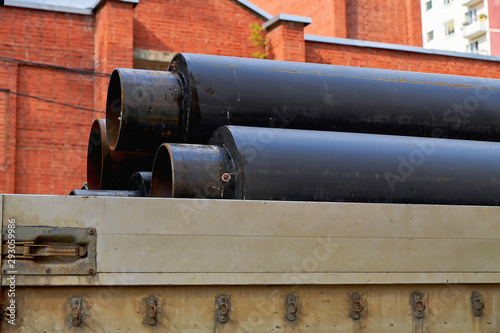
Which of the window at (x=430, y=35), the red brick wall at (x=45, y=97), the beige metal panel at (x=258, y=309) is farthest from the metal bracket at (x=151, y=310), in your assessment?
the window at (x=430, y=35)

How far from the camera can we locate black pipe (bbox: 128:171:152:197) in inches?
199

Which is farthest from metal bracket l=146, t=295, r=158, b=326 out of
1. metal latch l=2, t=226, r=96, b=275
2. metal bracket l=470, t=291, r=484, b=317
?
metal bracket l=470, t=291, r=484, b=317

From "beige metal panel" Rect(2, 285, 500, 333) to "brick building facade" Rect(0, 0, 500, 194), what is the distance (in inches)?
428

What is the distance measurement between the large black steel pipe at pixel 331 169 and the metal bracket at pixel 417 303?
635 mm

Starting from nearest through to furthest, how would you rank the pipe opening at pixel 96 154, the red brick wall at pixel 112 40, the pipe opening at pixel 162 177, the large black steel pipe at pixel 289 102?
the pipe opening at pixel 162 177 < the large black steel pipe at pixel 289 102 < the pipe opening at pixel 96 154 < the red brick wall at pixel 112 40

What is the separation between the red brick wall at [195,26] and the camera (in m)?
15.6

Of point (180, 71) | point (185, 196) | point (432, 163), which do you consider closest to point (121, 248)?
point (185, 196)

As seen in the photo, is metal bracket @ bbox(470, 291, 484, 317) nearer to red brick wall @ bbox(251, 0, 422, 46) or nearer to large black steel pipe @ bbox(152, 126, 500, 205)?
large black steel pipe @ bbox(152, 126, 500, 205)

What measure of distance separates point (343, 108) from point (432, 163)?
29.4 inches

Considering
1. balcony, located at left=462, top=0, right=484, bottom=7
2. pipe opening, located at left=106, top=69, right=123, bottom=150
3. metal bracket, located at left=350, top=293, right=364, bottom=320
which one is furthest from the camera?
balcony, located at left=462, top=0, right=484, bottom=7

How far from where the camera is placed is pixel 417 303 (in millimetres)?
3975

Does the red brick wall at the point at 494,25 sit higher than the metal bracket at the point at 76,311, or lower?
higher

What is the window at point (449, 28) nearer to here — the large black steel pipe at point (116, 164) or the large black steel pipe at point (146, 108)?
the large black steel pipe at point (116, 164)

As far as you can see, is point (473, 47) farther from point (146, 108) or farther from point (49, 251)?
point (49, 251)
